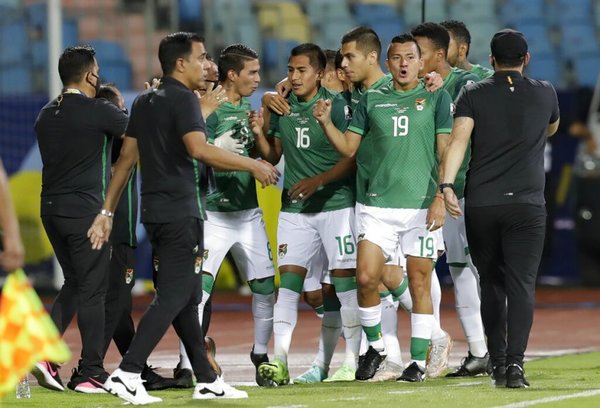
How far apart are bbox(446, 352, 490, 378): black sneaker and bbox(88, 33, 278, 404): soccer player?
7.95 feet

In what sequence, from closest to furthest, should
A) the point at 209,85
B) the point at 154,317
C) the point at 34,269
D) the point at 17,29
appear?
the point at 154,317, the point at 209,85, the point at 34,269, the point at 17,29

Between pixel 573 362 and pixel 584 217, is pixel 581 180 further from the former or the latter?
pixel 573 362

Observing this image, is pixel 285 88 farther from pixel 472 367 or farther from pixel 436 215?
pixel 472 367

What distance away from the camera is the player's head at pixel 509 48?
8844mm

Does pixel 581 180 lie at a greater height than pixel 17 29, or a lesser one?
lesser

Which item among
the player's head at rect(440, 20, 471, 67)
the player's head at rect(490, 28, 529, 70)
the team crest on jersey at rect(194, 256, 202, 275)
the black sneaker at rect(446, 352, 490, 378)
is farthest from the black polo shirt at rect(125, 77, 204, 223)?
the player's head at rect(440, 20, 471, 67)

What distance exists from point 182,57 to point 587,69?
45.4ft

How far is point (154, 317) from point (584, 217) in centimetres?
1281

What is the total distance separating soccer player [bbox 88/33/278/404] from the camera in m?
8.02

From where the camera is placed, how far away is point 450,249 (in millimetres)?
10695

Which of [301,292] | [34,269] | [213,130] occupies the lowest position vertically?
[34,269]

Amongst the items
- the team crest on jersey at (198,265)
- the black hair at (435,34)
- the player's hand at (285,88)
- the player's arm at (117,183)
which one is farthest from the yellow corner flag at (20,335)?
the black hair at (435,34)

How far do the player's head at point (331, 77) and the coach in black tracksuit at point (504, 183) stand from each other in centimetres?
172

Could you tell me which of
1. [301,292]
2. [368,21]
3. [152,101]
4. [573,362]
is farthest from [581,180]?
[152,101]
